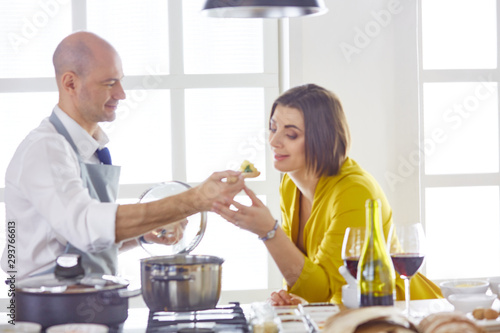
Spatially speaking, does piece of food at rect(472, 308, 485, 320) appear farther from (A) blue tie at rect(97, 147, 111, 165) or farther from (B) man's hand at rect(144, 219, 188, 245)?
(A) blue tie at rect(97, 147, 111, 165)

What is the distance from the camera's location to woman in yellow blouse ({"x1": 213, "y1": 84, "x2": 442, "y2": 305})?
2.31 meters

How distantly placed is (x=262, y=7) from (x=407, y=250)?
0.87m

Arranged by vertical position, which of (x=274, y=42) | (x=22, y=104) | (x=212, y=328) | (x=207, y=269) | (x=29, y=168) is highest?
(x=274, y=42)

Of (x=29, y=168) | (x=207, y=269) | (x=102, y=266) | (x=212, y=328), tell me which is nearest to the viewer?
(x=212, y=328)

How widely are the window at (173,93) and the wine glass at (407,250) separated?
1.95 metres

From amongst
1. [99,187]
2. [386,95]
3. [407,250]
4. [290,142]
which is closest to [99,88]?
[99,187]

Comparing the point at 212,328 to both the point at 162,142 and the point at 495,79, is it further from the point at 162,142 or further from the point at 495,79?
the point at 495,79

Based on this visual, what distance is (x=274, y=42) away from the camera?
3.78 meters

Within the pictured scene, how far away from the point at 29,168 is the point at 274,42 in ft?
6.45

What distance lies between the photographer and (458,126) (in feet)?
12.7

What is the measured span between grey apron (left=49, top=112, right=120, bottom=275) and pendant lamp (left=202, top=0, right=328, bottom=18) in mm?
604

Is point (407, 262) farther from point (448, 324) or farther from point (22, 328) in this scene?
point (22, 328)

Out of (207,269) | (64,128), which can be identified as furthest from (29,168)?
(207,269)

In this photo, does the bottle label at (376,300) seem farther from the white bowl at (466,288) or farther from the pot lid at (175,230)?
the pot lid at (175,230)
